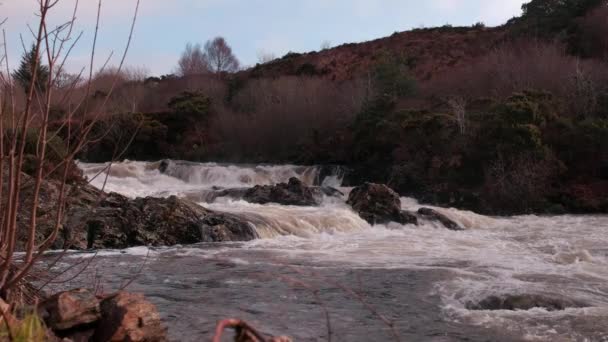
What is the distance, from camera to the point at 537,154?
2028 centimetres

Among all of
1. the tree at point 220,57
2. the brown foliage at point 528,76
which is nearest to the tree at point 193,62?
the tree at point 220,57

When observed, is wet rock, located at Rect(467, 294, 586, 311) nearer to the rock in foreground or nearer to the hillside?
the rock in foreground

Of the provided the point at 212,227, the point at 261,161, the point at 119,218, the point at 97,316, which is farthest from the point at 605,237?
the point at 261,161

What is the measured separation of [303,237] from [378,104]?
15733 mm

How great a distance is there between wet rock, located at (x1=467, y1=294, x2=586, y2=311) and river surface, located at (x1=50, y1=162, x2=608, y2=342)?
0.14 metres

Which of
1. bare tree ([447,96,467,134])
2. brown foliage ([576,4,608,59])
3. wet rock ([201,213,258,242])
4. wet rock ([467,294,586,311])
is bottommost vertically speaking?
wet rock ([467,294,586,311])

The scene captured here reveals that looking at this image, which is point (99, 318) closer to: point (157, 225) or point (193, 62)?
point (157, 225)

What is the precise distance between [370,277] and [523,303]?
2.42 m

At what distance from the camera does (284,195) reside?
18.5 metres

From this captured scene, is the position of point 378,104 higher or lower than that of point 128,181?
higher

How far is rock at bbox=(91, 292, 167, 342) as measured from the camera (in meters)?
5.10

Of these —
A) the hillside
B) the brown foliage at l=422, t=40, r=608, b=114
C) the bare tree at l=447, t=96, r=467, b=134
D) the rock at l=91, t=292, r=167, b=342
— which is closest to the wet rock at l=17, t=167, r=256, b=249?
the hillside

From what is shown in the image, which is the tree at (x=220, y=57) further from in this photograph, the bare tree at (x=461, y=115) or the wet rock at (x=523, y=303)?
the wet rock at (x=523, y=303)

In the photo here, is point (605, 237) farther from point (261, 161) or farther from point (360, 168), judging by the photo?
point (261, 161)
